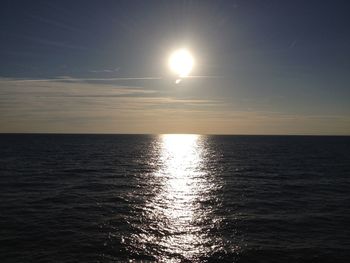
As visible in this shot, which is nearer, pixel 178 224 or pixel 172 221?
pixel 178 224

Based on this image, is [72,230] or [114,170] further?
[114,170]

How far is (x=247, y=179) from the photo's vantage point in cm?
5503

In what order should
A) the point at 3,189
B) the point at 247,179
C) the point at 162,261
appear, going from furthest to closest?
the point at 247,179, the point at 3,189, the point at 162,261

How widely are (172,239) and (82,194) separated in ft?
62.4

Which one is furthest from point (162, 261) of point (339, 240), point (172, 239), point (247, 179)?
point (247, 179)

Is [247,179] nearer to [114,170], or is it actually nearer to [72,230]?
[114,170]

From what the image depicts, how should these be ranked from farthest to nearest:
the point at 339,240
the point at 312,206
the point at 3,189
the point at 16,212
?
the point at 3,189
the point at 312,206
the point at 16,212
the point at 339,240

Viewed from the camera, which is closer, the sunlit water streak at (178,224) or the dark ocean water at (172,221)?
the dark ocean water at (172,221)

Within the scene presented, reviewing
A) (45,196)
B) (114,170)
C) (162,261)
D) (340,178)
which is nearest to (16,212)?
(45,196)

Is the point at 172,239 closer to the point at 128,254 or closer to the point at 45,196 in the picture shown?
the point at 128,254

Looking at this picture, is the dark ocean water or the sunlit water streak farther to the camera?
the sunlit water streak

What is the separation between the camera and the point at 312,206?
116 ft

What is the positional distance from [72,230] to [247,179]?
34918 mm

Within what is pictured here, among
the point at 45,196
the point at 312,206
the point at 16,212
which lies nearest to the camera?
the point at 16,212
